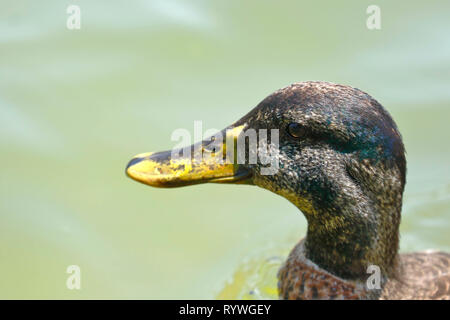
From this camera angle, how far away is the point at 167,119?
5.65 meters

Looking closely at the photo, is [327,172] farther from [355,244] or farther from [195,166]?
[195,166]

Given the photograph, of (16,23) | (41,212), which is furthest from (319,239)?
(16,23)

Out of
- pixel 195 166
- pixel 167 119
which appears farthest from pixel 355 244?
pixel 167 119

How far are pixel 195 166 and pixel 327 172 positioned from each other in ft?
2.23

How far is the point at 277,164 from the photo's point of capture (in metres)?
3.23

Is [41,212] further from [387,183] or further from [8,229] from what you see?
[387,183]

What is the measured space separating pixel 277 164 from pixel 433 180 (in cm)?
289

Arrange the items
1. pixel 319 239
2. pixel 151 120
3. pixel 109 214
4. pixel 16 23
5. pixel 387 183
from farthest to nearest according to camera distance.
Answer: pixel 16 23 < pixel 151 120 < pixel 109 214 < pixel 319 239 < pixel 387 183

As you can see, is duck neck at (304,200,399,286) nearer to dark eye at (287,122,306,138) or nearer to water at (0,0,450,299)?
dark eye at (287,122,306,138)

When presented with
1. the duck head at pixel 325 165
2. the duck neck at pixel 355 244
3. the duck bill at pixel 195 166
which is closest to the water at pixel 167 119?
the duck neck at pixel 355 244

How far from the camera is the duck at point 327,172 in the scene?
3031 mm

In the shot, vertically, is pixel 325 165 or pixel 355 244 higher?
pixel 325 165

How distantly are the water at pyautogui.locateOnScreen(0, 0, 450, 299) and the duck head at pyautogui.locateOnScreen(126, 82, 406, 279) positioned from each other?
1.48m

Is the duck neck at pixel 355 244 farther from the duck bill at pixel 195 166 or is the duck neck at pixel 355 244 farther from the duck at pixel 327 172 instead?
the duck bill at pixel 195 166
